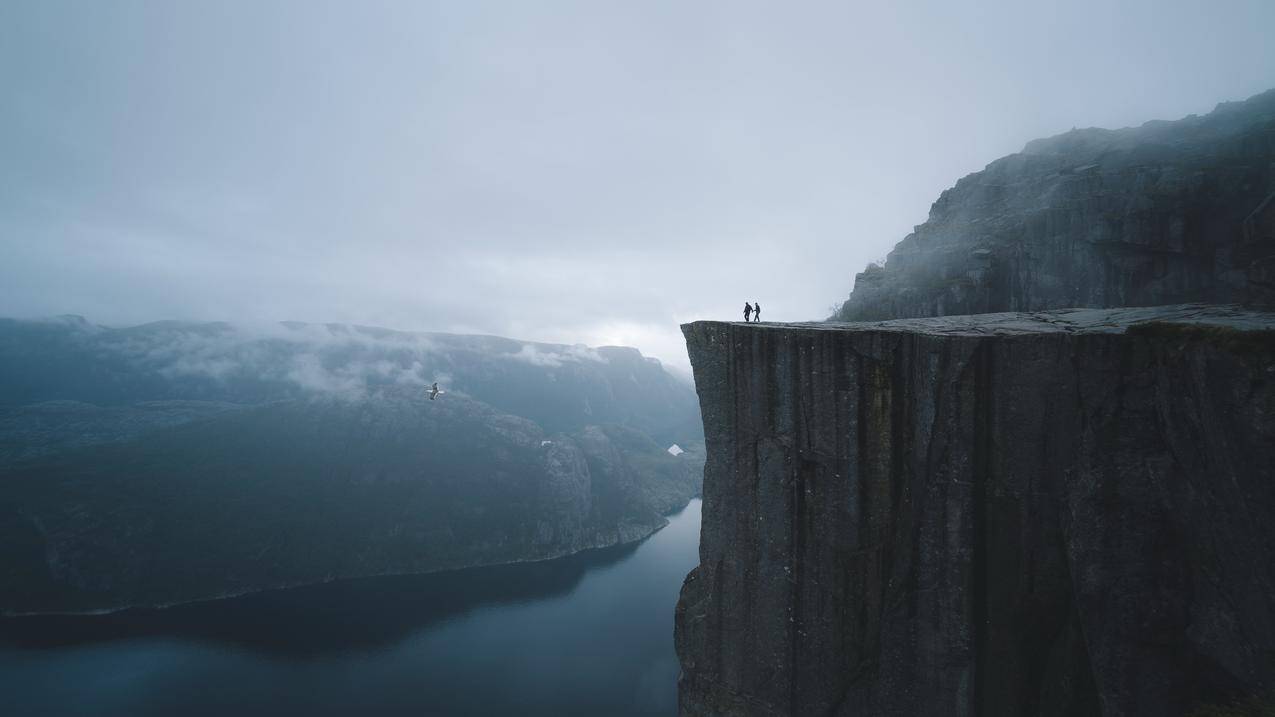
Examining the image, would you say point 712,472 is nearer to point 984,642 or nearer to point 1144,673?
point 984,642

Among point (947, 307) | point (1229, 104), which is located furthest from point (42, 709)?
point (1229, 104)

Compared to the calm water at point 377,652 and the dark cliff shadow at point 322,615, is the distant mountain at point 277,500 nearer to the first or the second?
the dark cliff shadow at point 322,615

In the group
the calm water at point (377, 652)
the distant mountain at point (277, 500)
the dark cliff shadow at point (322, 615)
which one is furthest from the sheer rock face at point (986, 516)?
the distant mountain at point (277, 500)

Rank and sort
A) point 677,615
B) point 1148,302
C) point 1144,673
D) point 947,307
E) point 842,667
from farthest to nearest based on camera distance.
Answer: point 947,307 < point 1148,302 < point 677,615 < point 842,667 < point 1144,673

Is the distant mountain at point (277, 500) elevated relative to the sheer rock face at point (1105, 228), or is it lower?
lower

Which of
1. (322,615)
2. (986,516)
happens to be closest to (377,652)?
(322,615)

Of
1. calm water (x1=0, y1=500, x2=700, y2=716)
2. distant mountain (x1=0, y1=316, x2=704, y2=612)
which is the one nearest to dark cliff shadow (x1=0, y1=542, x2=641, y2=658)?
calm water (x1=0, y1=500, x2=700, y2=716)
